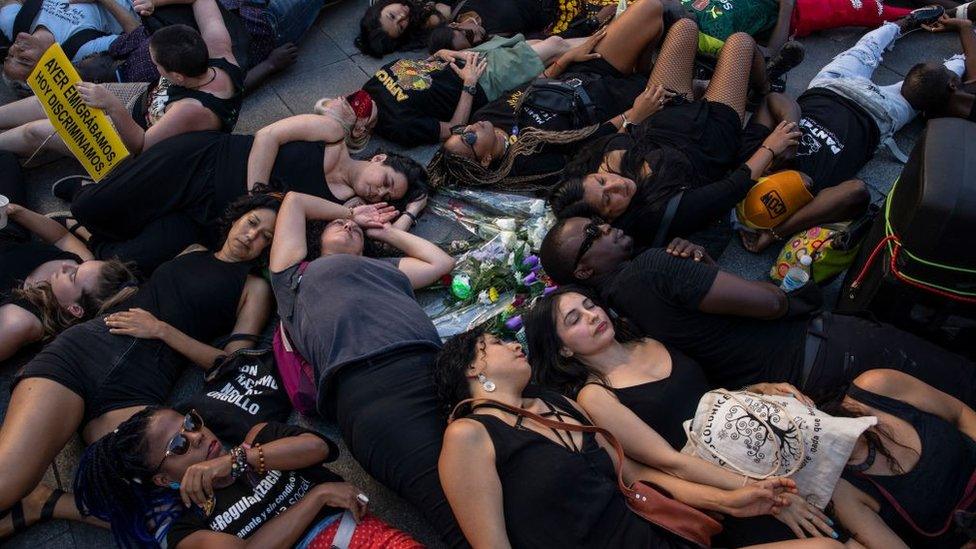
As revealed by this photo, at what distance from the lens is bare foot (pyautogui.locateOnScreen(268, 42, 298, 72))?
5.32 m

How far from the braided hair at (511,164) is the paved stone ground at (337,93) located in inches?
14.0

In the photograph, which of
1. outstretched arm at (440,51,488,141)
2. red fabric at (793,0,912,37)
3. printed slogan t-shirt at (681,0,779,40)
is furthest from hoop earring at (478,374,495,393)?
red fabric at (793,0,912,37)

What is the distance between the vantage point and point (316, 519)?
2.70 m

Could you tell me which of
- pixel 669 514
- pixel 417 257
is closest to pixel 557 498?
pixel 669 514

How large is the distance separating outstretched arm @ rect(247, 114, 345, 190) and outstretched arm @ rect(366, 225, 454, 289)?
0.74 meters

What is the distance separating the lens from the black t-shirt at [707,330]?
9.66ft

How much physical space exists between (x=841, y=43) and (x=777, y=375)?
3.62 m

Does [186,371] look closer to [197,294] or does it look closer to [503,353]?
[197,294]

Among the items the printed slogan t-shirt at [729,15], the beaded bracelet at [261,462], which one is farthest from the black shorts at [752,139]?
the beaded bracelet at [261,462]

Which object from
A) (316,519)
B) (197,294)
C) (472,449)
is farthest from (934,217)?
(197,294)

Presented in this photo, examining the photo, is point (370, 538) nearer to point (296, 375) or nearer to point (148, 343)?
point (296, 375)

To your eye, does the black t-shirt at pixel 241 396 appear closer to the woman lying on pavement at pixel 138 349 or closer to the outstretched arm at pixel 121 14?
the woman lying on pavement at pixel 138 349

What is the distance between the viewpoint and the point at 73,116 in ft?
12.6

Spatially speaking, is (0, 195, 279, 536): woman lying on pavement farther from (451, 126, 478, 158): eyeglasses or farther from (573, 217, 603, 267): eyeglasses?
(573, 217, 603, 267): eyeglasses
